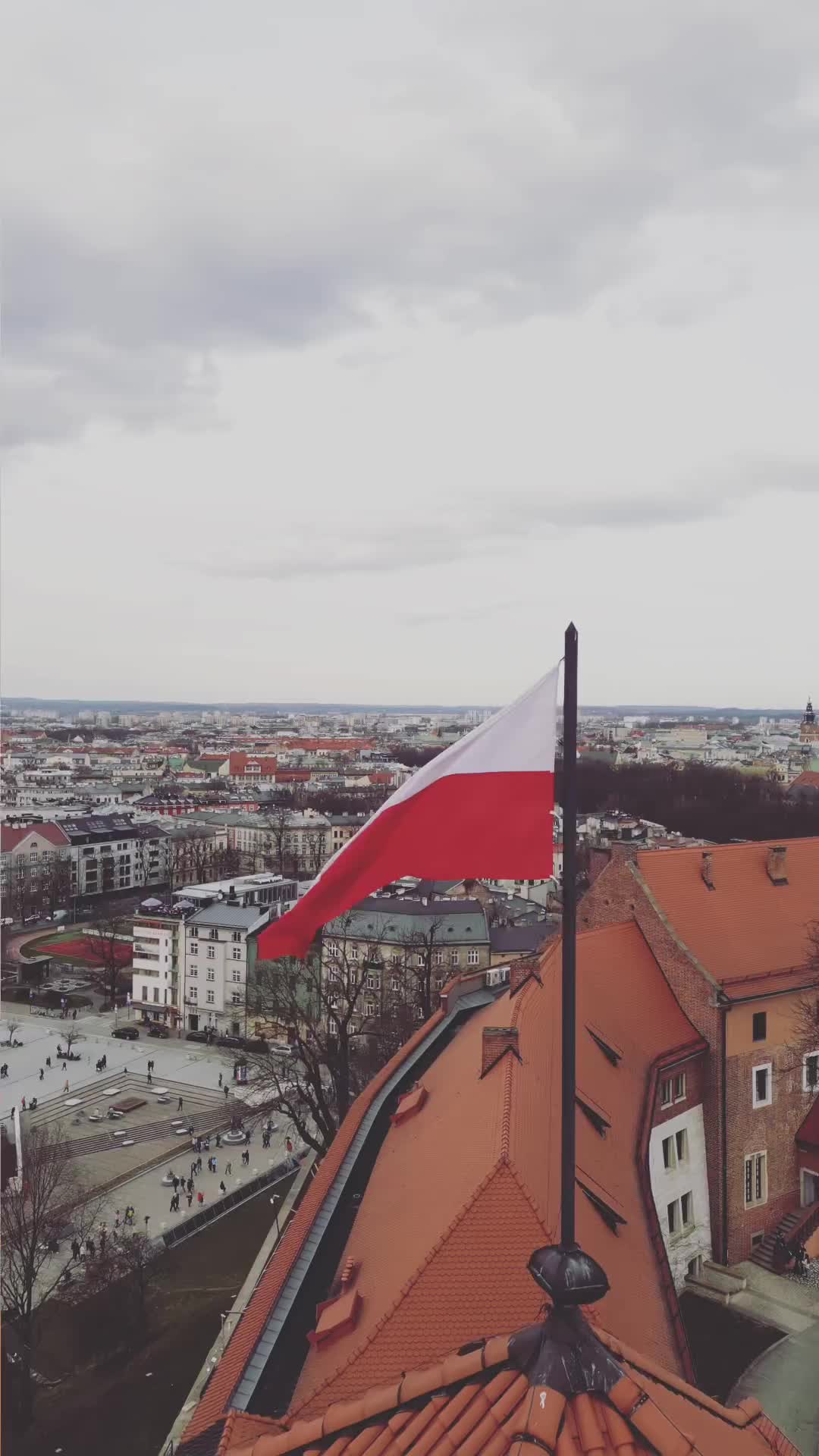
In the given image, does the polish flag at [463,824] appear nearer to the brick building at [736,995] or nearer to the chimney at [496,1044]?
the chimney at [496,1044]

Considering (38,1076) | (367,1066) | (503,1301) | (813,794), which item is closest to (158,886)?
(38,1076)

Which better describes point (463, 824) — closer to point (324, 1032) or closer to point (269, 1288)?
point (269, 1288)

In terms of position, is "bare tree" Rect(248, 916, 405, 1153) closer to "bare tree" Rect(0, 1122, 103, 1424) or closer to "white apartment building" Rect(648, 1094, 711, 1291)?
"bare tree" Rect(0, 1122, 103, 1424)

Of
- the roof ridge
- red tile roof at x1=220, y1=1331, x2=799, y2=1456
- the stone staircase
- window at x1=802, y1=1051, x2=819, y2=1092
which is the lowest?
the stone staircase

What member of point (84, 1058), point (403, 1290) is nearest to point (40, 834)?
point (84, 1058)

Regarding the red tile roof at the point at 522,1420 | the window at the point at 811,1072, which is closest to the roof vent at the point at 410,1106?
the red tile roof at the point at 522,1420

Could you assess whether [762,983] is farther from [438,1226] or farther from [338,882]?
[338,882]

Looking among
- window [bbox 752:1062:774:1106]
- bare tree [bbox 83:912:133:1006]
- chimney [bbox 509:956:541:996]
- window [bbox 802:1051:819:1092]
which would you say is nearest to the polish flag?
chimney [bbox 509:956:541:996]
